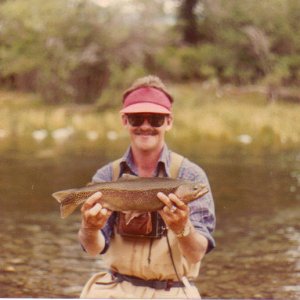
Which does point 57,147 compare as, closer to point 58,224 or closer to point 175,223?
point 58,224

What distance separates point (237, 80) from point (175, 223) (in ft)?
12.1

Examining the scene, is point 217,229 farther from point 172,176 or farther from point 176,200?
point 176,200

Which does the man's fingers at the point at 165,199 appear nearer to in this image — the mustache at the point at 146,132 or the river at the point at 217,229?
the mustache at the point at 146,132

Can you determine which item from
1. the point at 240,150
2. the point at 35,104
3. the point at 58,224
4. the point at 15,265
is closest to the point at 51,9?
the point at 35,104

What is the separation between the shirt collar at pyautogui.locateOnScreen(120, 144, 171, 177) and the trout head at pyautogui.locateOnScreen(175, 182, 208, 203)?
0.17m

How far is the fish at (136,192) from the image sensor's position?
146 centimetres

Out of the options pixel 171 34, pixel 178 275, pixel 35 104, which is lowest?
pixel 178 275

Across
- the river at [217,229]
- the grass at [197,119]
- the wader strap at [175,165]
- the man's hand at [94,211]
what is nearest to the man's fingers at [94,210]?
the man's hand at [94,211]

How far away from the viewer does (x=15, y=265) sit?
115 inches

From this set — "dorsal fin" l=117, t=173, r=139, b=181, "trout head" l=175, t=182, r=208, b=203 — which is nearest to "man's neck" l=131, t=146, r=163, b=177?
"dorsal fin" l=117, t=173, r=139, b=181

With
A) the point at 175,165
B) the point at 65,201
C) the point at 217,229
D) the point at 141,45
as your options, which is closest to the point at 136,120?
the point at 175,165

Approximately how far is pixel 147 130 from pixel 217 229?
1972 mm

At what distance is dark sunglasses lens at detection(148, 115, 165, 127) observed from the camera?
165cm

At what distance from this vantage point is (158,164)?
5.40 ft
